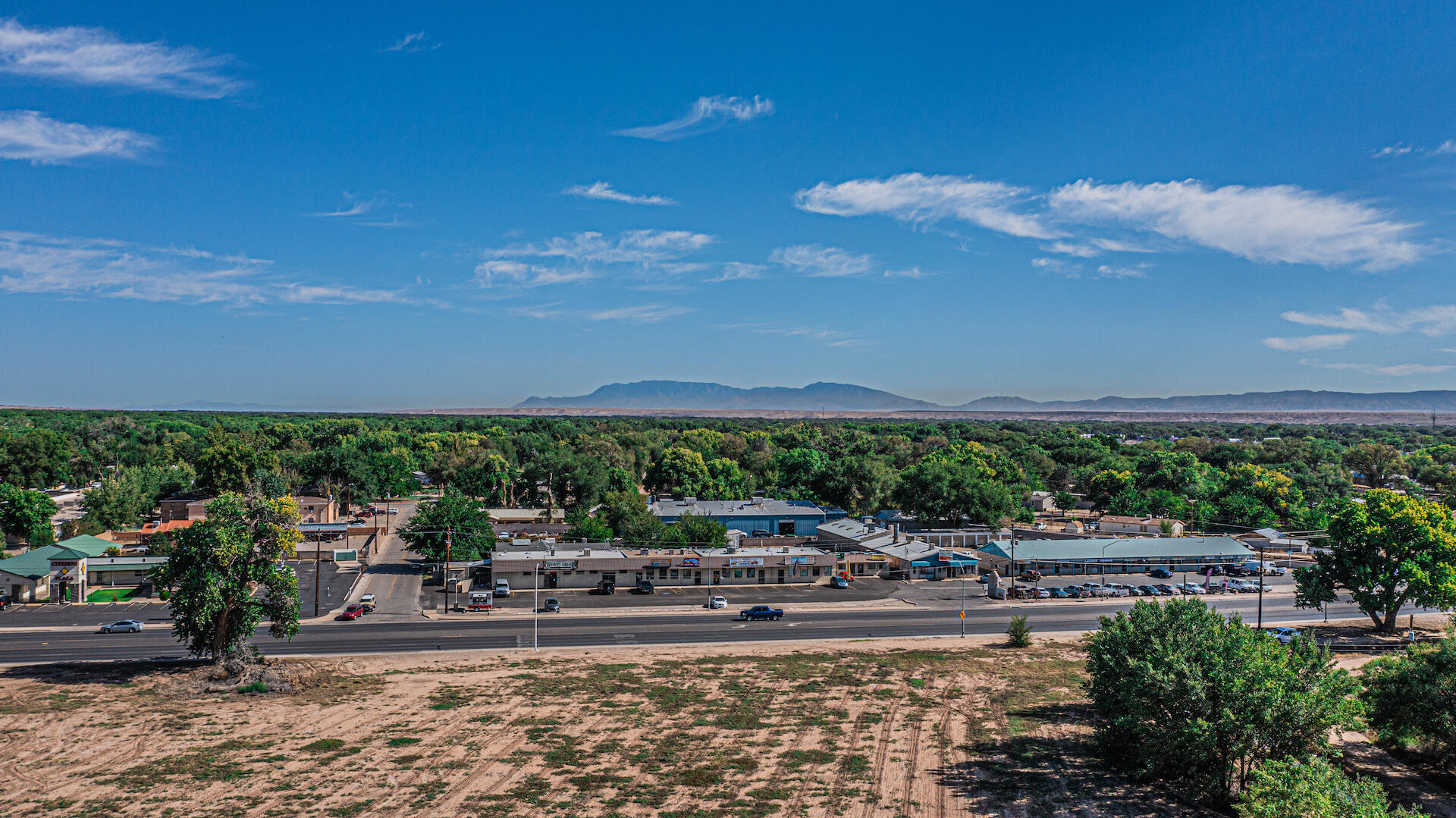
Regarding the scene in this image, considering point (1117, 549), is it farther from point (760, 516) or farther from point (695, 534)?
point (695, 534)

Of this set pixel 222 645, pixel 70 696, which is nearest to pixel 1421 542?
pixel 222 645

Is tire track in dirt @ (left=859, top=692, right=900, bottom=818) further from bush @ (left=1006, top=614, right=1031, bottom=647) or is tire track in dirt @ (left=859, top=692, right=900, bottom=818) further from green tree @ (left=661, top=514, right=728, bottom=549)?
green tree @ (left=661, top=514, right=728, bottom=549)

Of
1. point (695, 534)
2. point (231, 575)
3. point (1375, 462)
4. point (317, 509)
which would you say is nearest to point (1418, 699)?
point (231, 575)

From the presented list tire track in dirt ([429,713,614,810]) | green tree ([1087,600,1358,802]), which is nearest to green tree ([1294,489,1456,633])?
green tree ([1087,600,1358,802])

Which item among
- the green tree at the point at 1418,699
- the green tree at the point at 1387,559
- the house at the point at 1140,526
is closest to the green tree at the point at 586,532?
the green tree at the point at 1387,559

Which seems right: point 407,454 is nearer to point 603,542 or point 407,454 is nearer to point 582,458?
point 582,458
